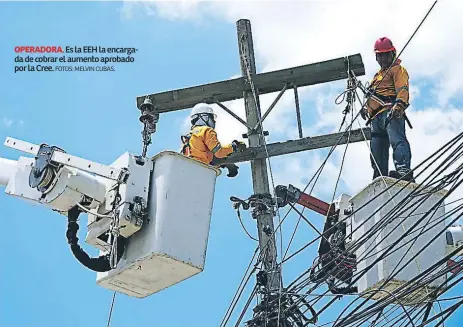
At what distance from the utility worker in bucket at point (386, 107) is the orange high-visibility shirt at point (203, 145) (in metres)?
1.54

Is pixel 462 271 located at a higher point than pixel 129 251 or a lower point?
lower

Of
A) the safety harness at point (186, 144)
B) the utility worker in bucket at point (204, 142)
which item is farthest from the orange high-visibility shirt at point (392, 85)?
the safety harness at point (186, 144)

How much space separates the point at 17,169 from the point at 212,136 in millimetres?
2015

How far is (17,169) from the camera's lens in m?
7.34

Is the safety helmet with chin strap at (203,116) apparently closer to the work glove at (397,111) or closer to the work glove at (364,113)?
the work glove at (364,113)

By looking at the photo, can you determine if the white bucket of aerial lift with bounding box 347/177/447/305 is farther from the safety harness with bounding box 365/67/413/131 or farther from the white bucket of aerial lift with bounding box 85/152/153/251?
the white bucket of aerial lift with bounding box 85/152/153/251

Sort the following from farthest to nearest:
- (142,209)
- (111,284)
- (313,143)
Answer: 1. (313,143)
2. (111,284)
3. (142,209)

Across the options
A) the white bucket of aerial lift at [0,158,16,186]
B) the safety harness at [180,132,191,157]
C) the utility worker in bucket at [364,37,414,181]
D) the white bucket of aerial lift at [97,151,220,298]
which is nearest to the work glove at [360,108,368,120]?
the utility worker in bucket at [364,37,414,181]

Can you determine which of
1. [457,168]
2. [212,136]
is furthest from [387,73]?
[457,168]

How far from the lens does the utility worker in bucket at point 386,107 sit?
26.9 feet

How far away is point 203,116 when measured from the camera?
888 cm

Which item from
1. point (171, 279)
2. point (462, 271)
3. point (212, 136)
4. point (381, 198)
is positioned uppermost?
point (212, 136)

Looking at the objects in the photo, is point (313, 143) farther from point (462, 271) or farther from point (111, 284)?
point (462, 271)

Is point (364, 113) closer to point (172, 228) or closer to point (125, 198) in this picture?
point (172, 228)
